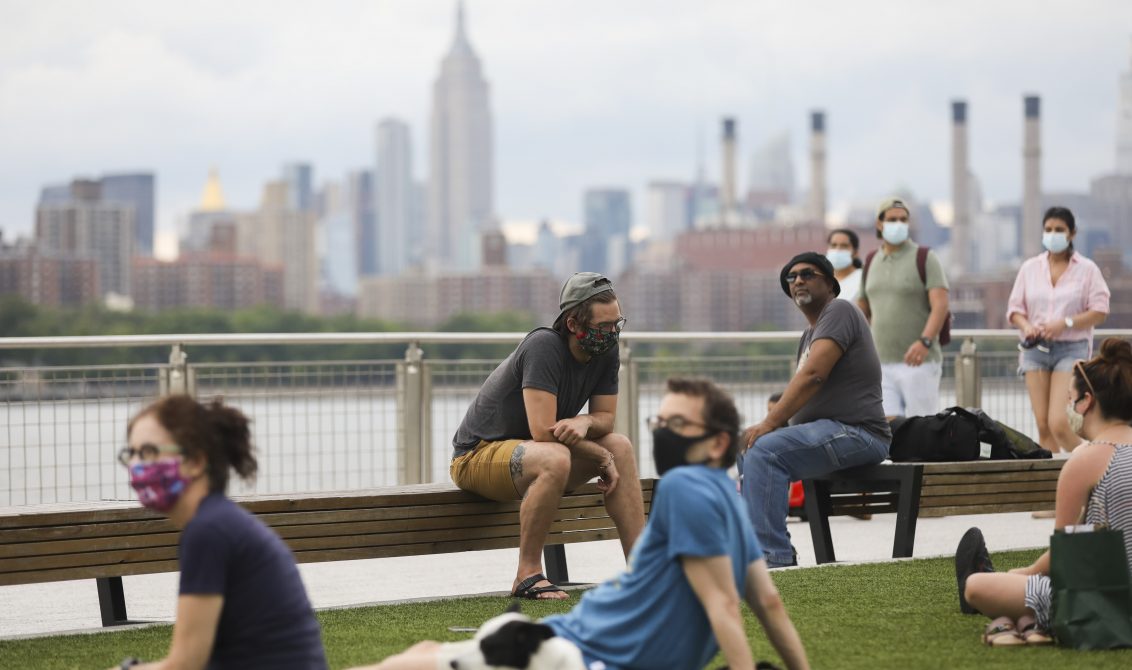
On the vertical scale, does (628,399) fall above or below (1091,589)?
above

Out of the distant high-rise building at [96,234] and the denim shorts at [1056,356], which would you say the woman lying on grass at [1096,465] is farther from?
the distant high-rise building at [96,234]

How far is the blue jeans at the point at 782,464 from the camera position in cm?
684

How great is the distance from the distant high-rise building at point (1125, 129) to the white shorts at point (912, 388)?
141 m

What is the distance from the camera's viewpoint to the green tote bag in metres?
4.82

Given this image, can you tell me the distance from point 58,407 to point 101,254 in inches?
6409

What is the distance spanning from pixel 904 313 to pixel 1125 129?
479 ft

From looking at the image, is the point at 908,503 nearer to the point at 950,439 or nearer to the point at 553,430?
the point at 950,439

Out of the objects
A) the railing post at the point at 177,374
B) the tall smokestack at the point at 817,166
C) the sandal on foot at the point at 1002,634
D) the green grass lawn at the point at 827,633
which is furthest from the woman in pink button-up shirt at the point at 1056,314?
the tall smokestack at the point at 817,166

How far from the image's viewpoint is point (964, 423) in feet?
24.8

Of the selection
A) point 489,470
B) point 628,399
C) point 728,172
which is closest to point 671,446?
point 489,470

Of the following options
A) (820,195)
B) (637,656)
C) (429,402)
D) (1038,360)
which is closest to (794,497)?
(1038,360)

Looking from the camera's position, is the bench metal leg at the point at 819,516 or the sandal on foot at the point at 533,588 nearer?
the sandal on foot at the point at 533,588

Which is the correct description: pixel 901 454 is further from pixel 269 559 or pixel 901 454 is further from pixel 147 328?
pixel 147 328

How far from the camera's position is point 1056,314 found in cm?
937
